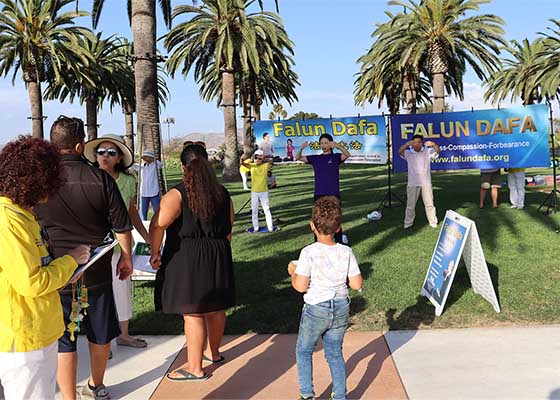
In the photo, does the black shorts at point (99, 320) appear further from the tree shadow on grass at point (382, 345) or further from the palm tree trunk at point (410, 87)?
the palm tree trunk at point (410, 87)

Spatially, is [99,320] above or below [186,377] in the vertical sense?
above

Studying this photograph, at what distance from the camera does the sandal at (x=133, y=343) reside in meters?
5.04

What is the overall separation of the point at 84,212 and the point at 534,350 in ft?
12.4

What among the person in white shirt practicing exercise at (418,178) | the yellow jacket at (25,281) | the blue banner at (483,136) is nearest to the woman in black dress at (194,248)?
the yellow jacket at (25,281)

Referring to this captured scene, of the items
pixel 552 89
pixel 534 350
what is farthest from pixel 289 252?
pixel 552 89

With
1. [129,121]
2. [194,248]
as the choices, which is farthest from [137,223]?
[129,121]

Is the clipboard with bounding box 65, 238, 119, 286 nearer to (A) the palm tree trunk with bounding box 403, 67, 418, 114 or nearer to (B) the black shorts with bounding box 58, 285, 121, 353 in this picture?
(B) the black shorts with bounding box 58, 285, 121, 353

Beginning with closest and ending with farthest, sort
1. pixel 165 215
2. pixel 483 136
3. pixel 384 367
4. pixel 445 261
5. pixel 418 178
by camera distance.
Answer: pixel 165 215
pixel 384 367
pixel 445 261
pixel 418 178
pixel 483 136

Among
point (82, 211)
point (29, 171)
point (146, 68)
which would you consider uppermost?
point (146, 68)

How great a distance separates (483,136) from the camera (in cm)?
1212

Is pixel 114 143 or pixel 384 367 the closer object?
pixel 384 367

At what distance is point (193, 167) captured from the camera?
159 inches

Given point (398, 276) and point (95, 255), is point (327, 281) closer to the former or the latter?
point (95, 255)

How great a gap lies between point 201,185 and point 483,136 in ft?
31.7
